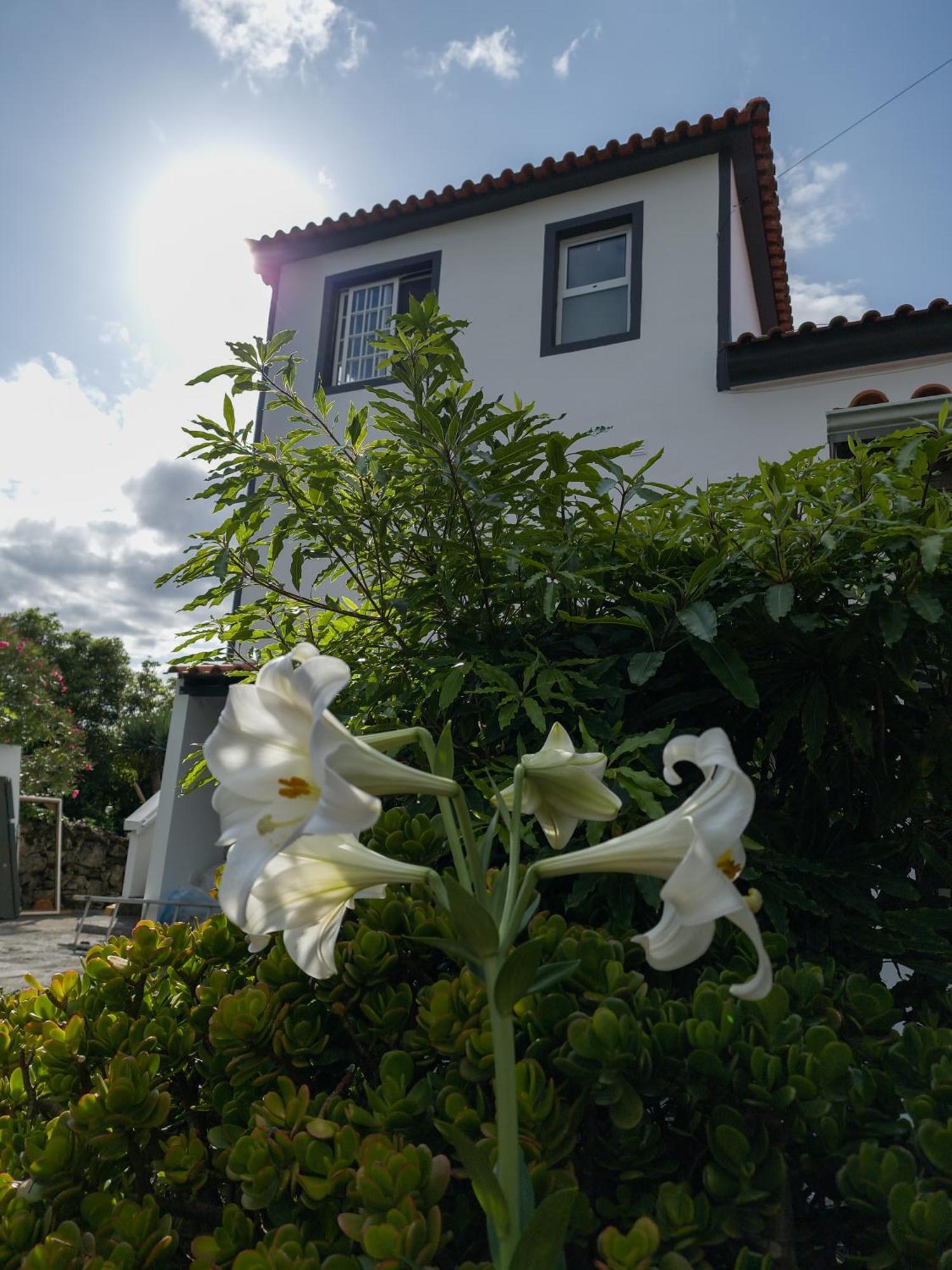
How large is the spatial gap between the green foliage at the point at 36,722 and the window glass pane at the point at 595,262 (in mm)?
12402

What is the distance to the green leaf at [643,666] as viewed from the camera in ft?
6.45

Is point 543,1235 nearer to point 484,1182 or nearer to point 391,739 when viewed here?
point 484,1182

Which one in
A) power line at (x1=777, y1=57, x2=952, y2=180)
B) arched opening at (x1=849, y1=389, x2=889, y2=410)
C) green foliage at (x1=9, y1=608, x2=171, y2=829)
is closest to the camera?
arched opening at (x1=849, y1=389, x2=889, y2=410)

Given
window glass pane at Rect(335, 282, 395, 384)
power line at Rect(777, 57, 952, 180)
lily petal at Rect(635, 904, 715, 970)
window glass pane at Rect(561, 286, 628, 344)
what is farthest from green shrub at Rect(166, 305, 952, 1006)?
power line at Rect(777, 57, 952, 180)

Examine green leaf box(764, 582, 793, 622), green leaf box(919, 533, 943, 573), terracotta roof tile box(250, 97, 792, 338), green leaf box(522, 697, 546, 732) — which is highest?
terracotta roof tile box(250, 97, 792, 338)

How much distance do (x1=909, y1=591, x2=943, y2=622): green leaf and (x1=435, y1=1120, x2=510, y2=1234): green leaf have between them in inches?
56.1

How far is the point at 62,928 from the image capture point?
41.1 feet

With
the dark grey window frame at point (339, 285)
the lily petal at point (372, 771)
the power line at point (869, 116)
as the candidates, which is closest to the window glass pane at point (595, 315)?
the dark grey window frame at point (339, 285)

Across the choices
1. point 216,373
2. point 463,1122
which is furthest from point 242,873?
point 216,373

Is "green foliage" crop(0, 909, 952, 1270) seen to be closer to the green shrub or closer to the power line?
the green shrub

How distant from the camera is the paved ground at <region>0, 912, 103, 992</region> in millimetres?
7910

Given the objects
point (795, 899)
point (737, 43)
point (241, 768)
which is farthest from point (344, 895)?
point (737, 43)

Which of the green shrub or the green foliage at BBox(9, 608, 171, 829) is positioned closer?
the green shrub

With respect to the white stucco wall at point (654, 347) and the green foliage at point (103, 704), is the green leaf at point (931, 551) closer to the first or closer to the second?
the white stucco wall at point (654, 347)
